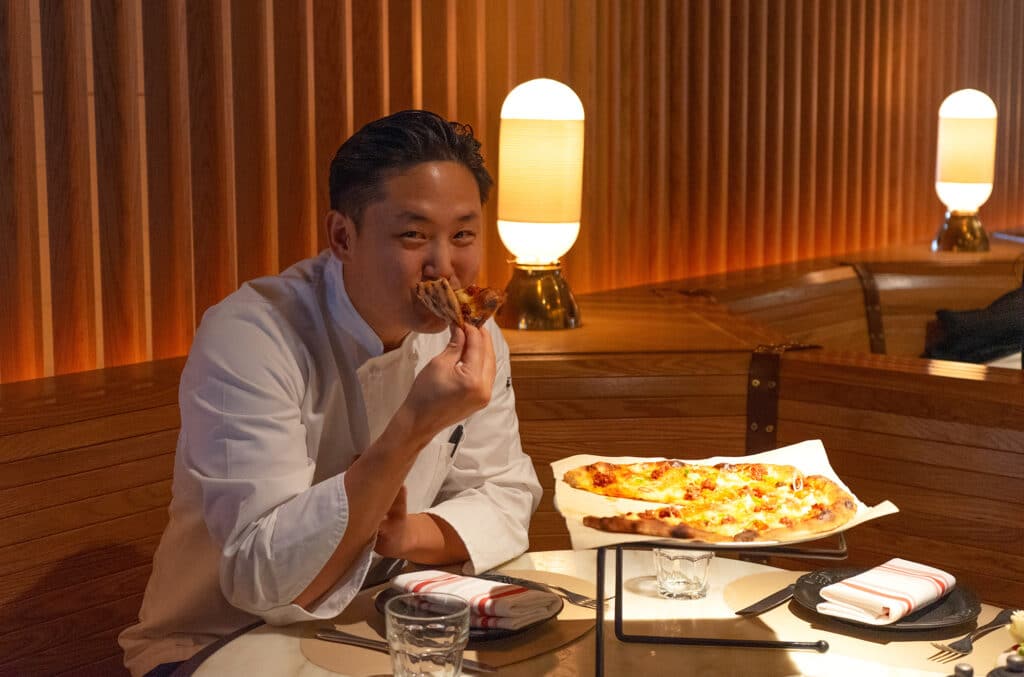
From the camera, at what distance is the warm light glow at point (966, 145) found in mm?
5309

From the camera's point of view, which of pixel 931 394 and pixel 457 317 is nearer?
pixel 457 317

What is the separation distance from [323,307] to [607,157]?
243cm

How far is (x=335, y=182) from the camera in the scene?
74.9 inches

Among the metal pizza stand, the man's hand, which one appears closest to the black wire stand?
the metal pizza stand

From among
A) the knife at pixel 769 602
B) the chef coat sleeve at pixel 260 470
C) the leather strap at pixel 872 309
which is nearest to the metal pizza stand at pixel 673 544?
the knife at pixel 769 602

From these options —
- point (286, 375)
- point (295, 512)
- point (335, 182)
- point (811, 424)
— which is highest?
point (335, 182)

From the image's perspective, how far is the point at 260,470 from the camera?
1.70 metres

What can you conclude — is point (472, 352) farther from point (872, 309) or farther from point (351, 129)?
point (872, 309)

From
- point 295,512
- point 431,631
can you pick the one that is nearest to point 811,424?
point 295,512

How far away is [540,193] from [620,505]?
1.88m


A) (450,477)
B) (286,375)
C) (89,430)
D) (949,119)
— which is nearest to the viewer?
(286,375)

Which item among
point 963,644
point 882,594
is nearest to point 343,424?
point 882,594

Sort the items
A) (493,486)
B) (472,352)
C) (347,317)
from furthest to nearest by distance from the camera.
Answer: (493,486) < (347,317) < (472,352)

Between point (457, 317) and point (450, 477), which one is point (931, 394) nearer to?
point (450, 477)
